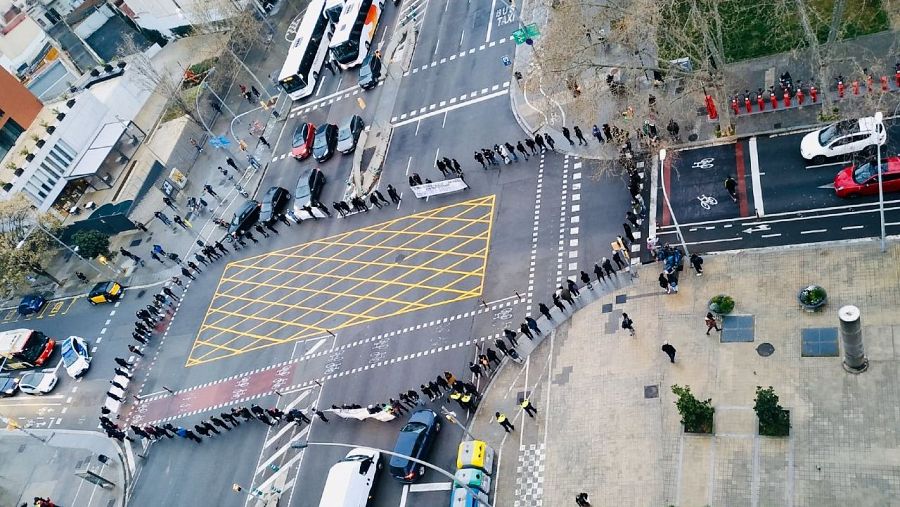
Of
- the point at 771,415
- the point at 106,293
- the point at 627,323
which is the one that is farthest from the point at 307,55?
the point at 771,415

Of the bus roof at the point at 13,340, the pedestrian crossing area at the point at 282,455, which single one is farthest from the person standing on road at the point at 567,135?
the bus roof at the point at 13,340

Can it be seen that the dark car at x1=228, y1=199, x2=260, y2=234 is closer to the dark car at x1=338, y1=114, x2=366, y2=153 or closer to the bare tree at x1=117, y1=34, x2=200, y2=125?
the dark car at x1=338, y1=114, x2=366, y2=153

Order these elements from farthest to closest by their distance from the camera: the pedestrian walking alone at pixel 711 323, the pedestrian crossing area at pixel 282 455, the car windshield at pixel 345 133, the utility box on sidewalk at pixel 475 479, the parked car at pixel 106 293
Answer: the parked car at pixel 106 293
the car windshield at pixel 345 133
the pedestrian crossing area at pixel 282 455
the utility box on sidewalk at pixel 475 479
the pedestrian walking alone at pixel 711 323

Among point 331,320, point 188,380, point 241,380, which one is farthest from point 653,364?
point 188,380

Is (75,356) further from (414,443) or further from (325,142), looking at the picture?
(414,443)

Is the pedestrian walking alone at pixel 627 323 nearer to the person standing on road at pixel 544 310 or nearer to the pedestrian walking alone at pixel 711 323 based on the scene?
the pedestrian walking alone at pixel 711 323
